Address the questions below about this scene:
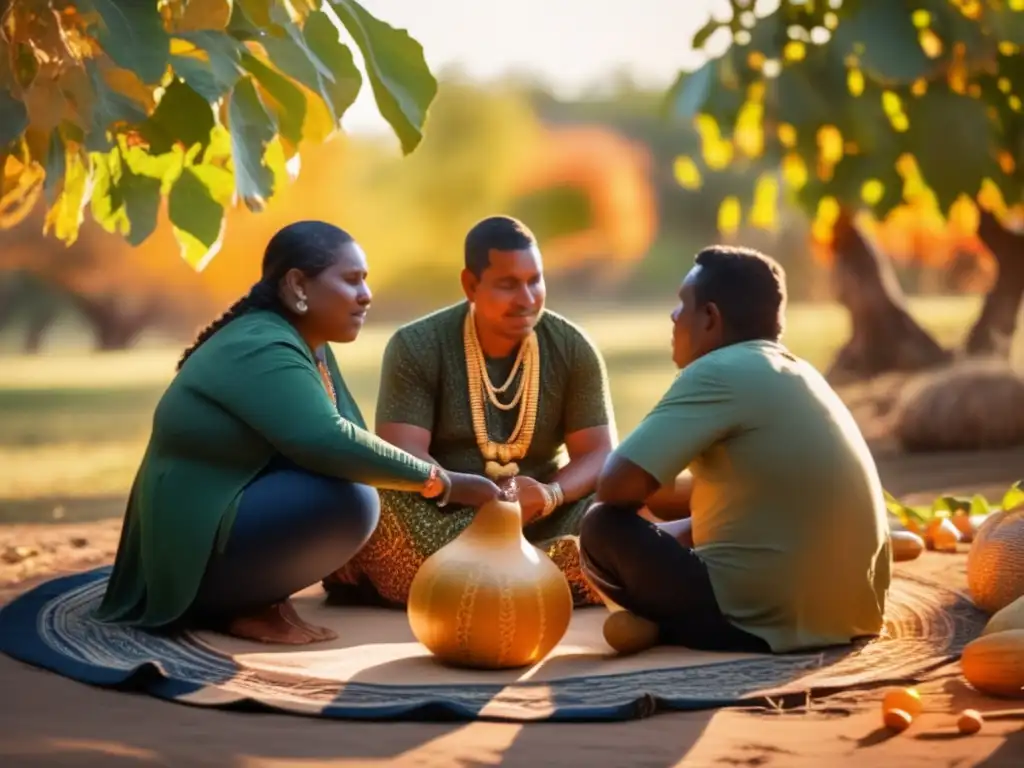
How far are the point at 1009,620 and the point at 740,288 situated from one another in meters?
1.24

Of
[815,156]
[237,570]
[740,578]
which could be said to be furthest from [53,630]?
[815,156]

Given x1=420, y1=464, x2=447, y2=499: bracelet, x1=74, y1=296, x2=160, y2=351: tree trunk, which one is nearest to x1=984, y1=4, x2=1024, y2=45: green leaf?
x1=420, y1=464, x2=447, y2=499: bracelet

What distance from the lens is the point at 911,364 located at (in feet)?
48.4

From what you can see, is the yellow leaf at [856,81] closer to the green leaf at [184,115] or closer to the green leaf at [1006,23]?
the green leaf at [1006,23]

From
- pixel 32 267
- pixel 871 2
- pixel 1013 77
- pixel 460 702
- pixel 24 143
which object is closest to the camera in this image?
pixel 460 702

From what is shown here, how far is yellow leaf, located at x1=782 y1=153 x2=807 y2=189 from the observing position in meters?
11.6

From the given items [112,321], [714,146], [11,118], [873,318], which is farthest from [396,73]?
[112,321]

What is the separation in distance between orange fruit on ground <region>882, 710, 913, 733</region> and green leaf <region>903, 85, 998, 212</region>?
6.58 meters

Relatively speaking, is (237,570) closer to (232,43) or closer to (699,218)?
(232,43)

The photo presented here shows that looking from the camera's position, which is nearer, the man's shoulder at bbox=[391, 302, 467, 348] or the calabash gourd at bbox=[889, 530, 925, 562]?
the man's shoulder at bbox=[391, 302, 467, 348]

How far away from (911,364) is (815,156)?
170 inches

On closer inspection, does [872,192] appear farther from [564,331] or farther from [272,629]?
[272,629]

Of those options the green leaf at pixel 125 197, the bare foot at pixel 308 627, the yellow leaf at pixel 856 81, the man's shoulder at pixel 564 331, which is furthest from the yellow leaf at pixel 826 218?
the bare foot at pixel 308 627

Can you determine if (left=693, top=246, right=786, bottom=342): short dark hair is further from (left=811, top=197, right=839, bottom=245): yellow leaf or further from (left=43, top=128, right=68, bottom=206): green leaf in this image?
(left=811, top=197, right=839, bottom=245): yellow leaf
